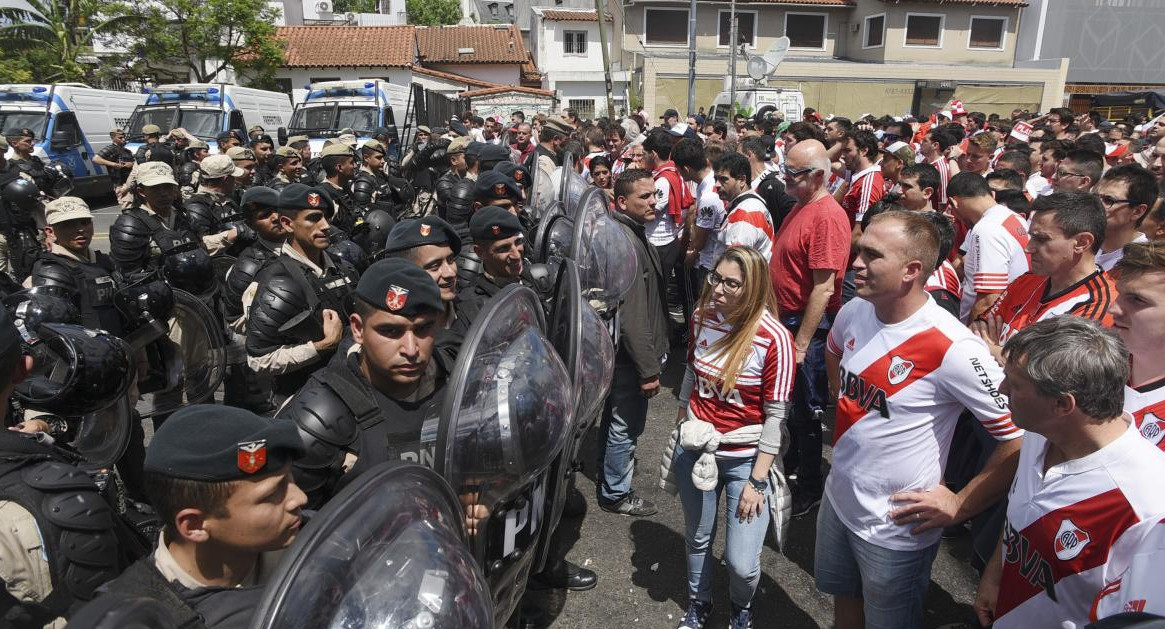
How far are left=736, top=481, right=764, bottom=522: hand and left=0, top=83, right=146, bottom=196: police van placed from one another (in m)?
17.1

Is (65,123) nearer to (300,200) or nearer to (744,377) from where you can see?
(300,200)

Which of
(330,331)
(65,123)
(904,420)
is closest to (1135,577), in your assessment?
(904,420)

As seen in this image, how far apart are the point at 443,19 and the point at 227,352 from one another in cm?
7345

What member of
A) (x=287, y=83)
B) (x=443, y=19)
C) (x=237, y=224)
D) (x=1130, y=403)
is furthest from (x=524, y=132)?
(x=443, y=19)

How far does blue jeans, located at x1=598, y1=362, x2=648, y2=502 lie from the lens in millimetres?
4051

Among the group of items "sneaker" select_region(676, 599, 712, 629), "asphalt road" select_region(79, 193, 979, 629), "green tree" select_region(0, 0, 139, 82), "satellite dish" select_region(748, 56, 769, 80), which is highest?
"green tree" select_region(0, 0, 139, 82)

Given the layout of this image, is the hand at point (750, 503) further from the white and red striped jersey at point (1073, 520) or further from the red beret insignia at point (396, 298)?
the red beret insignia at point (396, 298)

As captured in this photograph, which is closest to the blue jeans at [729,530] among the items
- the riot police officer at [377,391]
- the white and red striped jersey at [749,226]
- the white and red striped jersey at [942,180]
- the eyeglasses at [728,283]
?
the eyeglasses at [728,283]

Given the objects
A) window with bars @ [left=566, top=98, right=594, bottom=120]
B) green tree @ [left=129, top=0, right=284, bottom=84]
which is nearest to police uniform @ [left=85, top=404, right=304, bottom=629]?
green tree @ [left=129, top=0, right=284, bottom=84]

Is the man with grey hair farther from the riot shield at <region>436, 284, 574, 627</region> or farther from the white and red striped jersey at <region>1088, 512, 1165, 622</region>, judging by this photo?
the riot shield at <region>436, 284, 574, 627</region>

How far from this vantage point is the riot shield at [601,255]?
3.38 meters

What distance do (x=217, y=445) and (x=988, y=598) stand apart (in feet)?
7.54

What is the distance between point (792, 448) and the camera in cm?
460

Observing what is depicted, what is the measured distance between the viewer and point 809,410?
417 cm
